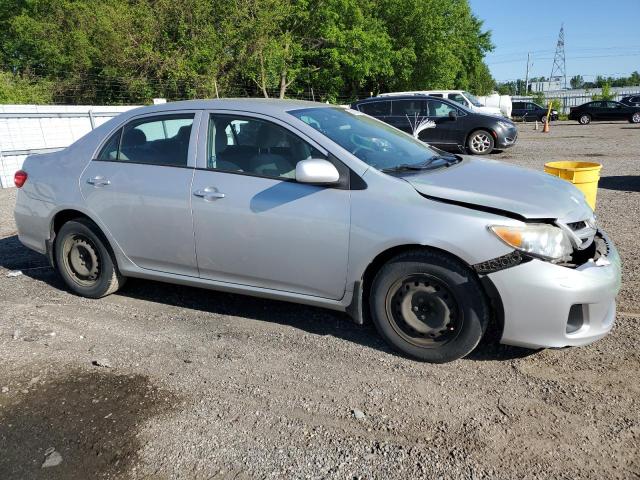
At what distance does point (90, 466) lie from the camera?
266 cm

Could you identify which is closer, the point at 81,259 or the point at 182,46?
the point at 81,259

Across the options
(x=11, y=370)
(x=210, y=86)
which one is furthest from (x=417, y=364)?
(x=210, y=86)

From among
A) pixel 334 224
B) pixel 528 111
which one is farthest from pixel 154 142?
pixel 528 111

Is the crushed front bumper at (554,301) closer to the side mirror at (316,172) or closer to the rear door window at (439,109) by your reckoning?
the side mirror at (316,172)

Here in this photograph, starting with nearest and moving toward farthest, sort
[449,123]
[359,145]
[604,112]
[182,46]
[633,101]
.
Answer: [359,145], [449,123], [182,46], [633,101], [604,112]

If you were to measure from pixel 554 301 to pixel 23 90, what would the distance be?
22939mm

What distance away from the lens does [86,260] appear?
4.82m

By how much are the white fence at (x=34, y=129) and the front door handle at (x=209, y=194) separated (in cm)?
1015

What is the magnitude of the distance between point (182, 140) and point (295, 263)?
1.40 meters

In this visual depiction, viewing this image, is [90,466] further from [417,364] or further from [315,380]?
[417,364]

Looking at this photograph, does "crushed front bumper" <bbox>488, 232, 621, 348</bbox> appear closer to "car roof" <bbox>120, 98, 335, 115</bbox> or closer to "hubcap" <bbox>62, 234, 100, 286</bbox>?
"car roof" <bbox>120, 98, 335, 115</bbox>

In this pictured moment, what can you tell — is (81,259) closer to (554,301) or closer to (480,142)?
(554,301)

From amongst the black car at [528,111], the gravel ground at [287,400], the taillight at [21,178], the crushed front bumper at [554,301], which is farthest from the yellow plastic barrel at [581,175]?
the black car at [528,111]

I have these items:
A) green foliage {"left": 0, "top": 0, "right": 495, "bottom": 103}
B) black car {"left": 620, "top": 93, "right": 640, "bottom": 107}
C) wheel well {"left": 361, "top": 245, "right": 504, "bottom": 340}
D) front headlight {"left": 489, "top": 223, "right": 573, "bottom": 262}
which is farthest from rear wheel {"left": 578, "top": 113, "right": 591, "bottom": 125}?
front headlight {"left": 489, "top": 223, "right": 573, "bottom": 262}
